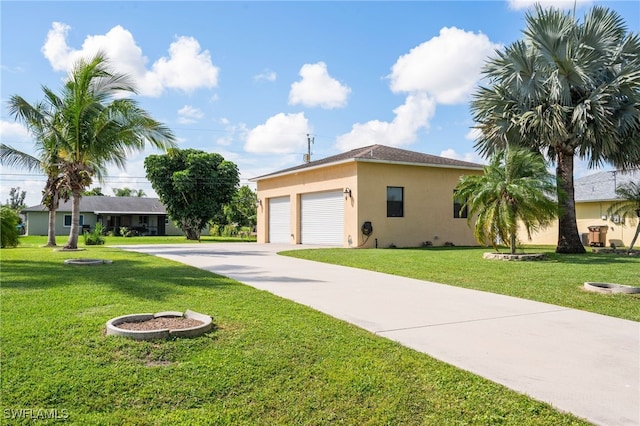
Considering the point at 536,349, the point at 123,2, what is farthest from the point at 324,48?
the point at 536,349

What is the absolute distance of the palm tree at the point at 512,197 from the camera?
502 inches

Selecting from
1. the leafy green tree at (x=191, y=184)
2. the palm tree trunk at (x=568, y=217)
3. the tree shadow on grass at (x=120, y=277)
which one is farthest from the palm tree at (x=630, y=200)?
the leafy green tree at (x=191, y=184)

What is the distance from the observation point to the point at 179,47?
13844mm

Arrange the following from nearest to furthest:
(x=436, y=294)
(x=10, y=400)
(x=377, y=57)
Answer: (x=10, y=400) < (x=436, y=294) < (x=377, y=57)

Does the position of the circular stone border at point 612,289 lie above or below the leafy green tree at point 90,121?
below

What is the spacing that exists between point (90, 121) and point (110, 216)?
31317 mm

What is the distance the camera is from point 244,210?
144 feet

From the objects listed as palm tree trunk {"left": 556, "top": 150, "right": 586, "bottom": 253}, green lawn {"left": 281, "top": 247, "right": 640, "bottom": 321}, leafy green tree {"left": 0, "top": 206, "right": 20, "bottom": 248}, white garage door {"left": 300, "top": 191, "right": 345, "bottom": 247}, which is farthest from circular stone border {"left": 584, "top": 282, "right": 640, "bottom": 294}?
leafy green tree {"left": 0, "top": 206, "right": 20, "bottom": 248}

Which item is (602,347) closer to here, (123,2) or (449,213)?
(123,2)

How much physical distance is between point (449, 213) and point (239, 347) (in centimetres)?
1900

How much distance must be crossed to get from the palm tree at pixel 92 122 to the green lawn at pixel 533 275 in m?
8.03

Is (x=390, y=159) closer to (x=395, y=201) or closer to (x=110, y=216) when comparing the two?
(x=395, y=201)

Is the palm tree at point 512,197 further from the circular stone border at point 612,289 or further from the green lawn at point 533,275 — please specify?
the circular stone border at point 612,289

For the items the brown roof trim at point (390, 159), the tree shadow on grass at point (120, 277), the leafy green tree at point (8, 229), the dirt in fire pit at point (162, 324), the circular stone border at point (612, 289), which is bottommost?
the dirt in fire pit at point (162, 324)
